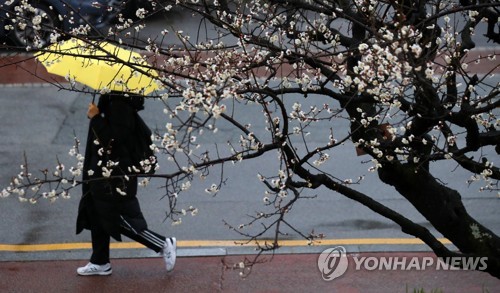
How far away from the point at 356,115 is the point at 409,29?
3.62 ft

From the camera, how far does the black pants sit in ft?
26.7

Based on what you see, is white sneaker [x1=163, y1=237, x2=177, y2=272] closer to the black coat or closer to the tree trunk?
the black coat

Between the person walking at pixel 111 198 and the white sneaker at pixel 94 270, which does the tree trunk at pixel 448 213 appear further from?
the white sneaker at pixel 94 270

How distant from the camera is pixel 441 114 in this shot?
15.4 ft

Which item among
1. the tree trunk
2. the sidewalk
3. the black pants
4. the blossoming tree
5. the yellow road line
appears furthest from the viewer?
the yellow road line

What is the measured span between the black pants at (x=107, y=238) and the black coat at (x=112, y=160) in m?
0.05

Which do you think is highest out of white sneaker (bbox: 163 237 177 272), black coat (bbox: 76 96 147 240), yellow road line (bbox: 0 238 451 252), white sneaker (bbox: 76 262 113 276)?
black coat (bbox: 76 96 147 240)

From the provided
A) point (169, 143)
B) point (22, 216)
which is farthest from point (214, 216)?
point (169, 143)

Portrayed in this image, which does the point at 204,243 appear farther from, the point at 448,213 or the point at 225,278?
the point at 448,213

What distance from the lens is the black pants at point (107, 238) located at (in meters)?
8.14

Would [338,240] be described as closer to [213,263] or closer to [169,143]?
[213,263]

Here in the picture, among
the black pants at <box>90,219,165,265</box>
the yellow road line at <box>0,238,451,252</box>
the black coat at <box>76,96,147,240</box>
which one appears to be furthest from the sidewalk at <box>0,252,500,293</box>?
the black coat at <box>76,96,147,240</box>

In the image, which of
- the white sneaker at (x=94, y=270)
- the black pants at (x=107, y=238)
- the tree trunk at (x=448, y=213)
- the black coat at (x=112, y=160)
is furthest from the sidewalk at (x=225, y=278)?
the tree trunk at (x=448, y=213)

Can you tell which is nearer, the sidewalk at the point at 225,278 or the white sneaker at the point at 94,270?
the sidewalk at the point at 225,278
